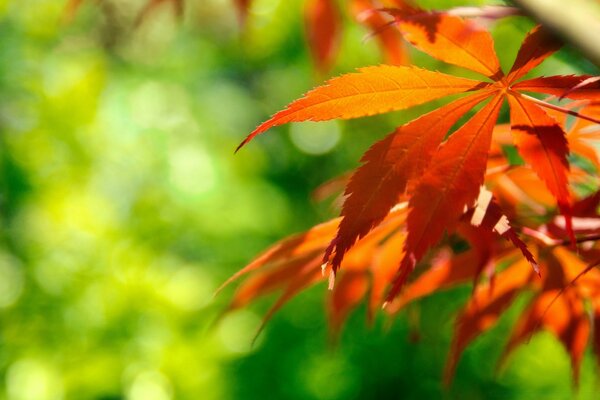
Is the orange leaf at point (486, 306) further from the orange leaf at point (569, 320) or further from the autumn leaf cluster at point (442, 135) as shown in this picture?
the autumn leaf cluster at point (442, 135)

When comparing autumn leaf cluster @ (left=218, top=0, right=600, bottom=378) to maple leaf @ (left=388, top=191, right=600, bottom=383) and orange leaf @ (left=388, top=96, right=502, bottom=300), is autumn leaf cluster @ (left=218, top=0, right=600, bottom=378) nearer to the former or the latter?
orange leaf @ (left=388, top=96, right=502, bottom=300)

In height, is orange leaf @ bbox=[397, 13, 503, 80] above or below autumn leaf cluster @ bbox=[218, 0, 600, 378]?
above

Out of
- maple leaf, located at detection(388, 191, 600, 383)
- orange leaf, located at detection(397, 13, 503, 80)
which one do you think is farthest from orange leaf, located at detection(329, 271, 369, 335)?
orange leaf, located at detection(397, 13, 503, 80)

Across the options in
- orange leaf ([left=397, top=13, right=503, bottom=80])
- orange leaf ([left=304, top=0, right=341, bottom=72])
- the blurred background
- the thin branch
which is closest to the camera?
the thin branch

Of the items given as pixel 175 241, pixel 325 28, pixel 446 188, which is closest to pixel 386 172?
pixel 446 188

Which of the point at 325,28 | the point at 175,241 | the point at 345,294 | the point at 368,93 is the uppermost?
the point at 368,93

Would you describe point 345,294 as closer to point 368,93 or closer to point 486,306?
point 486,306
